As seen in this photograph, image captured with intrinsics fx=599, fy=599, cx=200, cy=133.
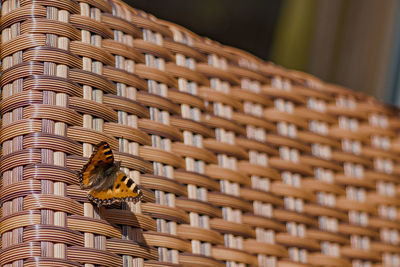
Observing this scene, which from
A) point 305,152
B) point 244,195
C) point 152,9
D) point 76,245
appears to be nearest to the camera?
point 76,245

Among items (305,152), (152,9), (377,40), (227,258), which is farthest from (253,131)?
(152,9)

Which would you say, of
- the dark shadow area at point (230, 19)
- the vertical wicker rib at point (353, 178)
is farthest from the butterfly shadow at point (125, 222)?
the dark shadow area at point (230, 19)

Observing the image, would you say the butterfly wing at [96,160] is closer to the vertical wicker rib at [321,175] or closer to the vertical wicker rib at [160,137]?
the vertical wicker rib at [160,137]

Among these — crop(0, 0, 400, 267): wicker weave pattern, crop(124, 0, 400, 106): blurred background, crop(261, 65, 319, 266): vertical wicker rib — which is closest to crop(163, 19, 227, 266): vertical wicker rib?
crop(0, 0, 400, 267): wicker weave pattern

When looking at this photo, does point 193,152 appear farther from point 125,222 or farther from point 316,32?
point 316,32

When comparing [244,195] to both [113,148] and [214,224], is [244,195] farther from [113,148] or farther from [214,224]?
[113,148]
